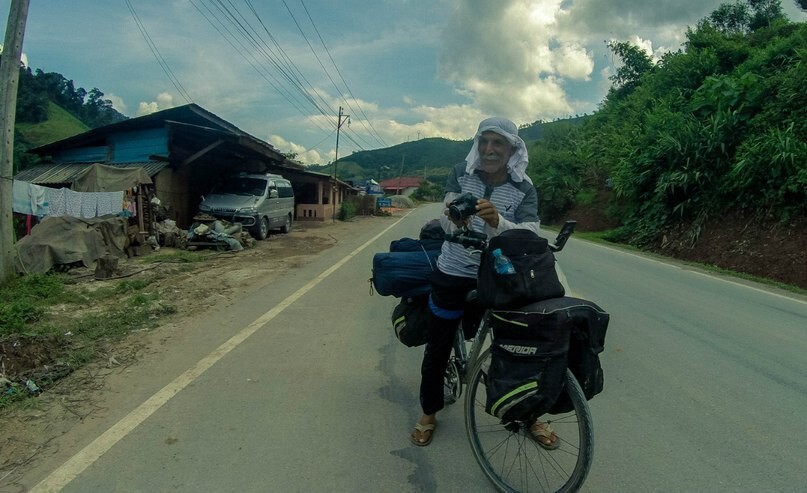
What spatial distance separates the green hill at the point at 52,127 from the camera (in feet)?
129

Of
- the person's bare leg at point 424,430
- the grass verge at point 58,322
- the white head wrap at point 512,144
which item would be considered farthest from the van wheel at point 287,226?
the white head wrap at point 512,144

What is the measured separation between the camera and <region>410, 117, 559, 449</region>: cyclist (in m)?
2.76

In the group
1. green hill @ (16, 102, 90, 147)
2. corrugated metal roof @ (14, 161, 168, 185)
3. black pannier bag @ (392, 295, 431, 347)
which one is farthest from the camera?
green hill @ (16, 102, 90, 147)

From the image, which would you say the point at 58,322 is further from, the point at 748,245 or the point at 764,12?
the point at 764,12

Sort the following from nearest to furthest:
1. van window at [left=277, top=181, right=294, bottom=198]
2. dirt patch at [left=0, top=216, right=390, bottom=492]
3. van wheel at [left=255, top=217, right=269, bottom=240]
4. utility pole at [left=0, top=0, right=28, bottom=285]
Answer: dirt patch at [left=0, top=216, right=390, bottom=492]
utility pole at [left=0, top=0, right=28, bottom=285]
van wheel at [left=255, top=217, right=269, bottom=240]
van window at [left=277, top=181, right=294, bottom=198]

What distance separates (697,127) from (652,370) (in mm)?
14990

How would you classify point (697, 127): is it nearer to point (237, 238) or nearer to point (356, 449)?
point (237, 238)

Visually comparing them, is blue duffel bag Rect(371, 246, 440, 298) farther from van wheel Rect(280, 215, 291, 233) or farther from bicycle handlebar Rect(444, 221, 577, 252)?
van wheel Rect(280, 215, 291, 233)

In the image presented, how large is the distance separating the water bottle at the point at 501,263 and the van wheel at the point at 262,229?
1417 centimetres

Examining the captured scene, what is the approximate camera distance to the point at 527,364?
2213 mm

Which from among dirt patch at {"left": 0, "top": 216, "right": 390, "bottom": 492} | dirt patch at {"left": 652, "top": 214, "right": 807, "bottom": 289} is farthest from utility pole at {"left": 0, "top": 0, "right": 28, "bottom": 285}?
dirt patch at {"left": 652, "top": 214, "right": 807, "bottom": 289}

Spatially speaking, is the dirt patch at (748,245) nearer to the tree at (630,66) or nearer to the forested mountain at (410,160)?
the tree at (630,66)

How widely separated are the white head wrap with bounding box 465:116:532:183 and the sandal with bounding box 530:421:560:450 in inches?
54.2

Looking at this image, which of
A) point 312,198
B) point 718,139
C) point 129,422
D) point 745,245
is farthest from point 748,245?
point 312,198
